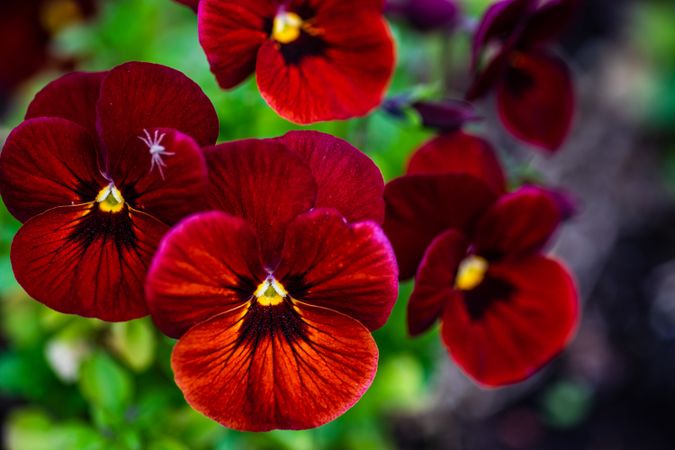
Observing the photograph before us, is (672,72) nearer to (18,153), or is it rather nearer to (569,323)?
(569,323)

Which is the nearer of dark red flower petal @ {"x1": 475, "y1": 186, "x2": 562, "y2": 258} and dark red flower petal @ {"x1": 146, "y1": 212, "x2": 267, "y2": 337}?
dark red flower petal @ {"x1": 146, "y1": 212, "x2": 267, "y2": 337}

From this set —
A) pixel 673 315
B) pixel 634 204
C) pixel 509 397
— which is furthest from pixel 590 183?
pixel 509 397

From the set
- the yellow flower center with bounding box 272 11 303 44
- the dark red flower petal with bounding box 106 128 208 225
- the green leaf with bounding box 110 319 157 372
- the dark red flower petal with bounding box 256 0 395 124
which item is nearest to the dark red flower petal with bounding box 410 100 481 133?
the dark red flower petal with bounding box 256 0 395 124

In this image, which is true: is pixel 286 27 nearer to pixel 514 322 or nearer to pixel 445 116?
pixel 445 116

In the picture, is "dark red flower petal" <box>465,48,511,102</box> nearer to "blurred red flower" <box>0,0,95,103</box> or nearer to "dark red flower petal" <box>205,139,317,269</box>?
"dark red flower petal" <box>205,139,317,269</box>

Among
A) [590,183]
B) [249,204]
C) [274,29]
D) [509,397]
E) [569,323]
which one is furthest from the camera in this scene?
[590,183]

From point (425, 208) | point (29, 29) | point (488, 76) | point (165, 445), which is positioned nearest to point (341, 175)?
point (425, 208)

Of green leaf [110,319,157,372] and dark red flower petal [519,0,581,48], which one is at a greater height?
dark red flower petal [519,0,581,48]
